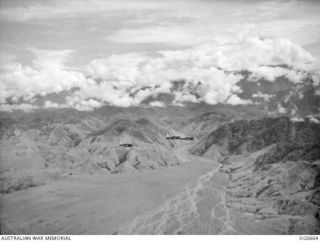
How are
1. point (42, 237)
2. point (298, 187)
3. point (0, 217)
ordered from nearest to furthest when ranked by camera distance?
point (42, 237) → point (0, 217) → point (298, 187)

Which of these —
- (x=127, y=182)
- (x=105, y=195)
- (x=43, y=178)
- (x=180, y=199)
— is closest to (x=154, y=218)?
(x=180, y=199)

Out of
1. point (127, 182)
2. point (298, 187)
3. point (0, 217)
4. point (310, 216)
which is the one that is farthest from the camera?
point (127, 182)

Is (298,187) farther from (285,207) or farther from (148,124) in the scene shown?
(148,124)

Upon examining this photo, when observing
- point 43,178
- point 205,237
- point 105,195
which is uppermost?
point 205,237

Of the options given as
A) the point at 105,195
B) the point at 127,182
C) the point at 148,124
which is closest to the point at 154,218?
the point at 105,195

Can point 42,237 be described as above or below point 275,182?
above

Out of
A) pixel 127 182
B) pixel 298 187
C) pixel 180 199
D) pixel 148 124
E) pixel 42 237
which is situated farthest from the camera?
pixel 148 124

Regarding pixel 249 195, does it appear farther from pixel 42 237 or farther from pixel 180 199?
pixel 42 237

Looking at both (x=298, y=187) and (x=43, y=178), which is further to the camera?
(x=43, y=178)

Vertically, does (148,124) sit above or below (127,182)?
below
